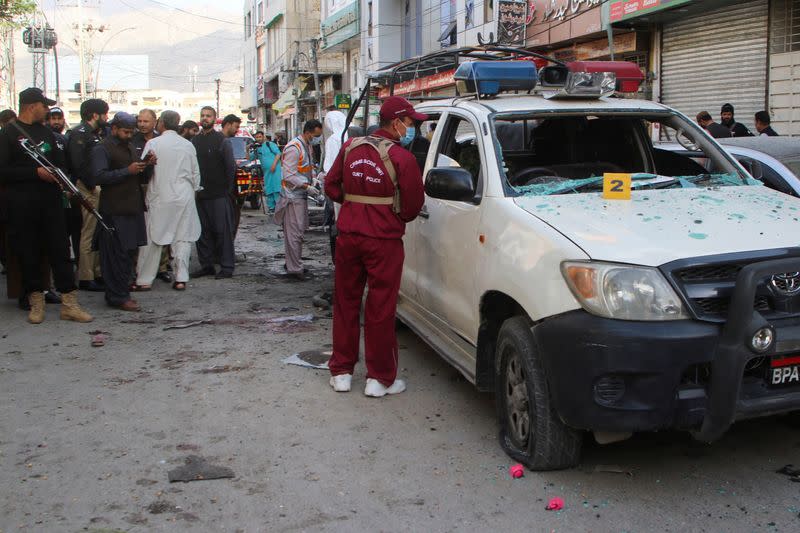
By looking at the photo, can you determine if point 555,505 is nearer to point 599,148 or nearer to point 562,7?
point 599,148

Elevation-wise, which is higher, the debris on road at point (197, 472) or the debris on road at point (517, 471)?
the debris on road at point (517, 471)

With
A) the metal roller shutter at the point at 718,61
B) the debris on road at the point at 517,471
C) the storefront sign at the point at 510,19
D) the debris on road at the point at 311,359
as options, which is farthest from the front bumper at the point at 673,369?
the storefront sign at the point at 510,19

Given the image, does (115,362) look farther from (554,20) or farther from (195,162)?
(554,20)

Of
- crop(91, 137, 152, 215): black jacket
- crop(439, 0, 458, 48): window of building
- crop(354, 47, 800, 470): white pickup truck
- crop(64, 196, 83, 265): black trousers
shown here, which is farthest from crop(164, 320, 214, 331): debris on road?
crop(439, 0, 458, 48): window of building

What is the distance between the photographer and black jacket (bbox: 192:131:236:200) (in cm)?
973

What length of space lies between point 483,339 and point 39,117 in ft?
15.6

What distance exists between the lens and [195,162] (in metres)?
8.97

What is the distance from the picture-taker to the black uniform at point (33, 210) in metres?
6.98

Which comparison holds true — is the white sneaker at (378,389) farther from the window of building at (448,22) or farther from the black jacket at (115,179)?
the window of building at (448,22)

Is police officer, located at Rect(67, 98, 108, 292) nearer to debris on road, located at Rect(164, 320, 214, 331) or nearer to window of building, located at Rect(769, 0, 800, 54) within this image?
debris on road, located at Rect(164, 320, 214, 331)

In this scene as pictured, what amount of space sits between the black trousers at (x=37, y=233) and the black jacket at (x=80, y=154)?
0.77 meters

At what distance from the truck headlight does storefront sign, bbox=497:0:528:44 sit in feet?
55.7

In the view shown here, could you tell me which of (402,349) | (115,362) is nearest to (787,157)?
(402,349)

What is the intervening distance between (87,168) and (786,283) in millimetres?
6584
